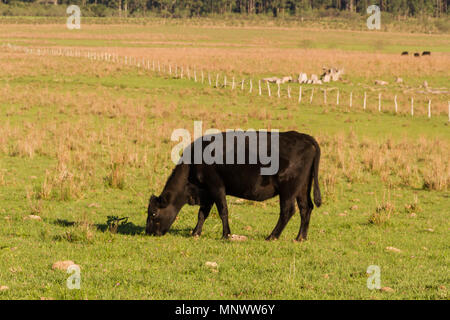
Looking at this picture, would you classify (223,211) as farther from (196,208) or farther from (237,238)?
(196,208)

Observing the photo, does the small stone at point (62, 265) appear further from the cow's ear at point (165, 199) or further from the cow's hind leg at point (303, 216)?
the cow's hind leg at point (303, 216)

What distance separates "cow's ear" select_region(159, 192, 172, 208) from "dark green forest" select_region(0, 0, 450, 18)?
176033mm

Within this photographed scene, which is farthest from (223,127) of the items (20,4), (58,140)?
(20,4)

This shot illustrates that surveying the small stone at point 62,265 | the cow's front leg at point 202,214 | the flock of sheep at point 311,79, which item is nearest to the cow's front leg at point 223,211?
the cow's front leg at point 202,214

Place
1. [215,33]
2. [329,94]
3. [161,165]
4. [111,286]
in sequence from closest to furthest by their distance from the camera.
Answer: [111,286], [161,165], [329,94], [215,33]

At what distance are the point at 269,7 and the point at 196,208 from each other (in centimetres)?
18796

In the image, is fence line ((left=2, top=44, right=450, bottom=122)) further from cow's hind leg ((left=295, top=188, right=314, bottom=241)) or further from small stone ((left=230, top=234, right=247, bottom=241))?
small stone ((left=230, top=234, right=247, bottom=241))

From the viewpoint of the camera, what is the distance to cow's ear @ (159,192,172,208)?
1059cm

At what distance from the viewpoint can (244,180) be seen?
34.0 feet

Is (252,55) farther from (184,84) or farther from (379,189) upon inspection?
(379,189)

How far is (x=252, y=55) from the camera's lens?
79.6 m

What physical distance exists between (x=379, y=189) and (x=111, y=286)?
11200 mm

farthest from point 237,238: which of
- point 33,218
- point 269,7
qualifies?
point 269,7

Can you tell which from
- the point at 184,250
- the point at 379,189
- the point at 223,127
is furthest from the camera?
the point at 223,127
